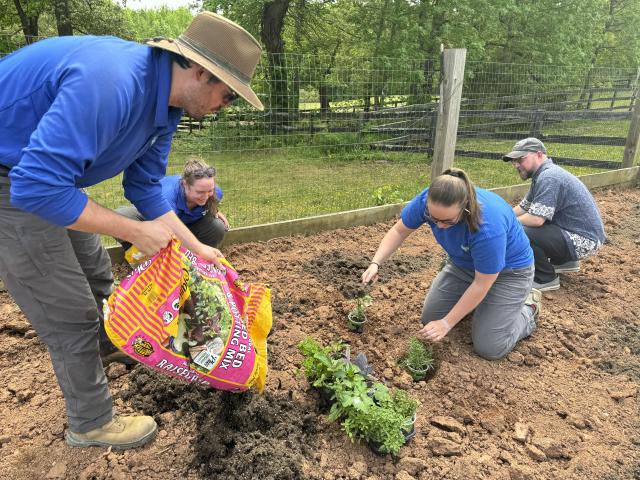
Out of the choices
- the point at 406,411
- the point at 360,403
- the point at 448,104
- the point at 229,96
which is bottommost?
the point at 406,411

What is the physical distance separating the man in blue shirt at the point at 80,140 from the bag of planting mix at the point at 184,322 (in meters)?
0.16

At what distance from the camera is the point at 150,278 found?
73.3 inches

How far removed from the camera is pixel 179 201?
11.8 ft

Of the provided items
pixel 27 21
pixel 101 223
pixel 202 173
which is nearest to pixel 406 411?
pixel 101 223

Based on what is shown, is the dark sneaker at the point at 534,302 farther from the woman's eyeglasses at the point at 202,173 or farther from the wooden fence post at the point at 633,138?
the wooden fence post at the point at 633,138

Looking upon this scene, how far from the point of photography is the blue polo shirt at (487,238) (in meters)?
2.66

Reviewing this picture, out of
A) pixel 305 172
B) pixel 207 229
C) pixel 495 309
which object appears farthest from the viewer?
pixel 305 172

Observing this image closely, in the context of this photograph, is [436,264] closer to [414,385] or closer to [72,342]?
[414,385]

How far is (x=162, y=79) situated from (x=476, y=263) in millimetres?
2043

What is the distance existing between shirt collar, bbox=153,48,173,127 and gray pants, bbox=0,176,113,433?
637mm

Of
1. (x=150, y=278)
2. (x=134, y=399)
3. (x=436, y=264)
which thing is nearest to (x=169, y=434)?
(x=134, y=399)

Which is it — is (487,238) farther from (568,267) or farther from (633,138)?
(633,138)

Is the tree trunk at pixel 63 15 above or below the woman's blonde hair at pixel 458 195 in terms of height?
above

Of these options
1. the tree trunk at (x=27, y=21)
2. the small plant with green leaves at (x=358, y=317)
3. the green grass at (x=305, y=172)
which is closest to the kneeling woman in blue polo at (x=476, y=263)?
the small plant with green leaves at (x=358, y=317)
